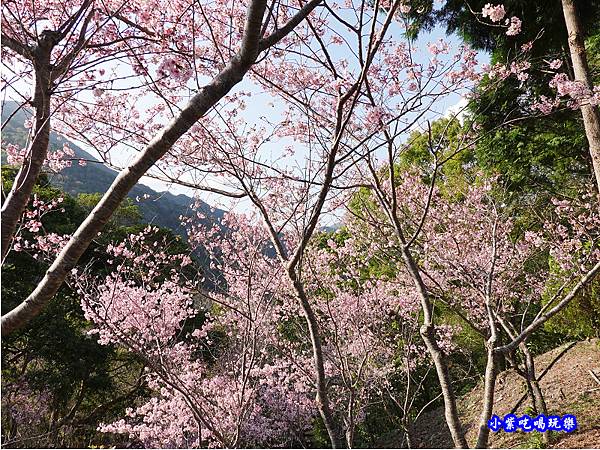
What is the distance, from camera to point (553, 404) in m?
5.86

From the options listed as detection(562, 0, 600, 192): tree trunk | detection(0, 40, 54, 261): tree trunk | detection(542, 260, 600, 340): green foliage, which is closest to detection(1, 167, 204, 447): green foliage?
detection(542, 260, 600, 340): green foliage

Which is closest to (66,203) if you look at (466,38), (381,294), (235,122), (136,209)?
(136,209)

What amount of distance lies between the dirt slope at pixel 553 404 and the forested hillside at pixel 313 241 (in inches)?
1.9

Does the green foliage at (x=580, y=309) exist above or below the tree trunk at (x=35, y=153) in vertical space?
below

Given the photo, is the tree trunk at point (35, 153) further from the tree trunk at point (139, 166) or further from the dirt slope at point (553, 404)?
the dirt slope at point (553, 404)

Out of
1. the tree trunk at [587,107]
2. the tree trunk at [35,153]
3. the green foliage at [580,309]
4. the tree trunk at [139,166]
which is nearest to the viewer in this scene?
the tree trunk at [139,166]

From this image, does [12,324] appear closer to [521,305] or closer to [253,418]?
[253,418]

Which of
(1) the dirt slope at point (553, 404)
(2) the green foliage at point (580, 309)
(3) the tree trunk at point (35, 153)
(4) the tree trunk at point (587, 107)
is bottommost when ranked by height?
(1) the dirt slope at point (553, 404)

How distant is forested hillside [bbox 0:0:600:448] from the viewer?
1754mm

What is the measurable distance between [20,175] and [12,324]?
0.45 meters

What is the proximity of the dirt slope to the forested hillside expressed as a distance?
5cm

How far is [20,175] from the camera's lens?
136cm

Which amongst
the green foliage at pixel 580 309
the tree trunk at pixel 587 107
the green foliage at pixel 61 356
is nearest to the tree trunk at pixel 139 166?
the tree trunk at pixel 587 107

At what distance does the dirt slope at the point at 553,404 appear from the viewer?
492 centimetres
